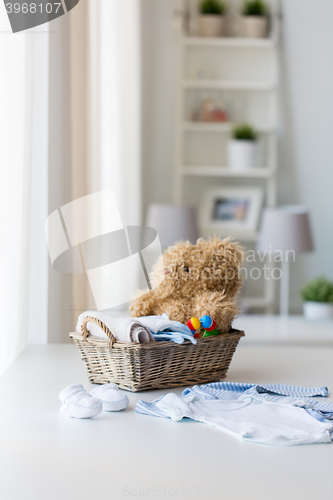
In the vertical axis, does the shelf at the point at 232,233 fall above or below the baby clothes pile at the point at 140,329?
above

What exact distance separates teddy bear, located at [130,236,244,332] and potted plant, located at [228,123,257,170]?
1.63 meters

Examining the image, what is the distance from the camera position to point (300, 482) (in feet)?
1.99

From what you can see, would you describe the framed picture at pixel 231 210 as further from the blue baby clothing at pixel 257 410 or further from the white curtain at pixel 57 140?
the blue baby clothing at pixel 257 410

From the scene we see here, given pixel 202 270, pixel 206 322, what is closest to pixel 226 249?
pixel 202 270

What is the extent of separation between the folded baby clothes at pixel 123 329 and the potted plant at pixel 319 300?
1.71 m

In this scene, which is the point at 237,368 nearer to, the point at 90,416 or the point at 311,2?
the point at 90,416

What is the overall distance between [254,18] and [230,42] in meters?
0.16

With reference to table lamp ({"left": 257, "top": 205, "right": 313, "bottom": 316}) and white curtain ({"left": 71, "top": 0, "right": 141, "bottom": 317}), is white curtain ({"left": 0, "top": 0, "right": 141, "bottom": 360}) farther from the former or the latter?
table lamp ({"left": 257, "top": 205, "right": 313, "bottom": 316})

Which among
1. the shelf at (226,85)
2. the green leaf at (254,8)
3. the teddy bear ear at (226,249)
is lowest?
the teddy bear ear at (226,249)

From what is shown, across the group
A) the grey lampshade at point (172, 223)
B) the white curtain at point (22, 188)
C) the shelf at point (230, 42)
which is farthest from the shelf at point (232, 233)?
the white curtain at point (22, 188)

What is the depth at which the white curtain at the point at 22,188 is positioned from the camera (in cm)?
116

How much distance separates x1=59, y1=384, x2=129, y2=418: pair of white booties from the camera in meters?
0.79

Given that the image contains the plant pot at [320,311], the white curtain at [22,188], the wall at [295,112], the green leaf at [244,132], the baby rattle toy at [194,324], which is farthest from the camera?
the wall at [295,112]

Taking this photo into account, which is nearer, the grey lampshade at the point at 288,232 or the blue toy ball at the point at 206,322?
the blue toy ball at the point at 206,322
